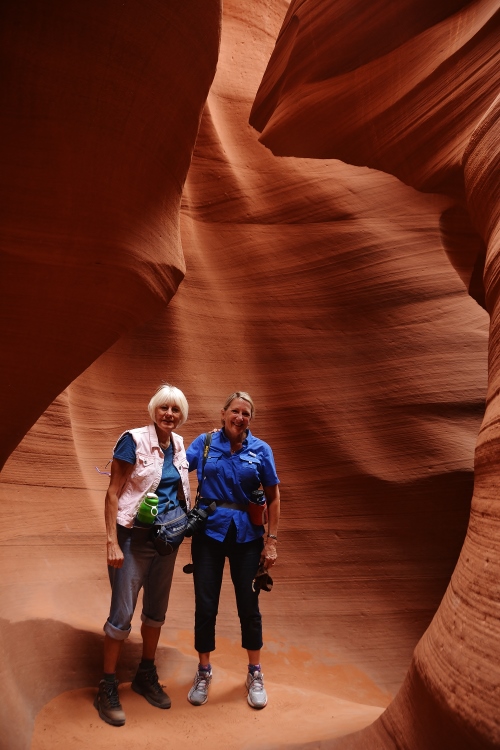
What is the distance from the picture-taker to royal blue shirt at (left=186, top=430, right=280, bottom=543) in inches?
151

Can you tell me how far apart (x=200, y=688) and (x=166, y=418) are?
153 cm

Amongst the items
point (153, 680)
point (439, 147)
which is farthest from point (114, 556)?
point (439, 147)

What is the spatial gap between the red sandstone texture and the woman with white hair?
0.29m

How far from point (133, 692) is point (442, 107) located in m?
3.83

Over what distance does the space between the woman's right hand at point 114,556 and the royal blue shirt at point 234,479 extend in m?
0.53

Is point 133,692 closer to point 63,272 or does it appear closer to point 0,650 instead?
point 0,650

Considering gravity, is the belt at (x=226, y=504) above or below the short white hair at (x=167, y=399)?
below

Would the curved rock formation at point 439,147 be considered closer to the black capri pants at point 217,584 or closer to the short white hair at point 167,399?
the black capri pants at point 217,584

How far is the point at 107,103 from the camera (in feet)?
9.28

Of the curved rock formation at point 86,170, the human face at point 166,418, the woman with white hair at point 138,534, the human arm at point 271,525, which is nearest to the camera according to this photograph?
the curved rock formation at point 86,170

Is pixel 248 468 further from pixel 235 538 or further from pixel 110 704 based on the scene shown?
pixel 110 704

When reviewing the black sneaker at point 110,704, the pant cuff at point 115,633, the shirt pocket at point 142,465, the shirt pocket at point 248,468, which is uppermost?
the shirt pocket at point 142,465

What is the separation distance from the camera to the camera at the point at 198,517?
3805 millimetres

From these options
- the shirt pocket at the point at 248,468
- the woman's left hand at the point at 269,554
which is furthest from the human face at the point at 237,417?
the woman's left hand at the point at 269,554
